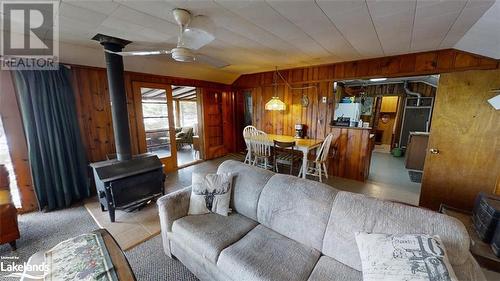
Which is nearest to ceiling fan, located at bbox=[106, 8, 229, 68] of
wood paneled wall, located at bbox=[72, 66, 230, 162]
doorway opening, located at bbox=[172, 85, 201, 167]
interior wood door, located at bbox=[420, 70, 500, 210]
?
wood paneled wall, located at bbox=[72, 66, 230, 162]

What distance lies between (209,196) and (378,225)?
140cm

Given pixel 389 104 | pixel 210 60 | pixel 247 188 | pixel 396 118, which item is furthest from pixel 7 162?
pixel 389 104

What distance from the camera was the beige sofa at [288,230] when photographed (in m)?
1.18

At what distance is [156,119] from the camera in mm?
4070

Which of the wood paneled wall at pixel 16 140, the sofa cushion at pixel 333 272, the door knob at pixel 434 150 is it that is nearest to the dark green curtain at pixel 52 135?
the wood paneled wall at pixel 16 140

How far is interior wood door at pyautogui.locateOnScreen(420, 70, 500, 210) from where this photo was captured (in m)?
2.43

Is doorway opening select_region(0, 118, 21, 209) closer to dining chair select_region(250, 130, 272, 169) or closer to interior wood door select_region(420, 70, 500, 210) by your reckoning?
dining chair select_region(250, 130, 272, 169)

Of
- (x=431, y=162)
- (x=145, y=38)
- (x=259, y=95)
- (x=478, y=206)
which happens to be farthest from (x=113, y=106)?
(x=431, y=162)

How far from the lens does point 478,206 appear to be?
1.99 metres

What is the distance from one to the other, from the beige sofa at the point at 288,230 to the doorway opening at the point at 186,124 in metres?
3.82

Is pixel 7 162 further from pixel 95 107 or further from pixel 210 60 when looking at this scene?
pixel 210 60

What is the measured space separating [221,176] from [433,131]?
315cm

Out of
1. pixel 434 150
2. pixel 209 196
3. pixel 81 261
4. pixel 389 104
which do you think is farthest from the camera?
pixel 389 104

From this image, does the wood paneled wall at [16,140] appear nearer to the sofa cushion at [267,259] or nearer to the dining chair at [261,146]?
the sofa cushion at [267,259]
